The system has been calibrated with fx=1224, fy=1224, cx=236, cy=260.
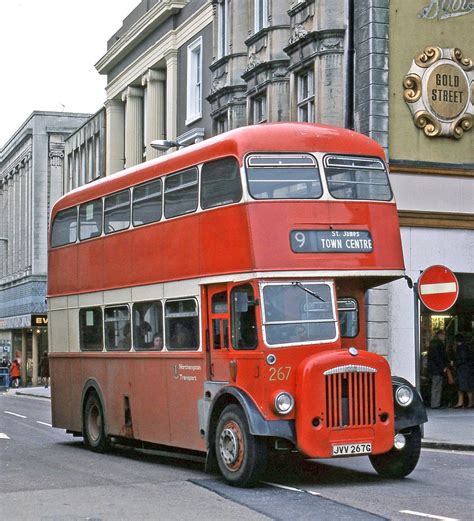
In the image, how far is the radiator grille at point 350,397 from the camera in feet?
45.4

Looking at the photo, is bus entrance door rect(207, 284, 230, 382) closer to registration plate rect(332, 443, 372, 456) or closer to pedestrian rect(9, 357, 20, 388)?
registration plate rect(332, 443, 372, 456)

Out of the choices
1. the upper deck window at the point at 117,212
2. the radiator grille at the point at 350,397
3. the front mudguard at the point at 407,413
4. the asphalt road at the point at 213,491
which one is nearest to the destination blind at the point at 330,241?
the radiator grille at the point at 350,397

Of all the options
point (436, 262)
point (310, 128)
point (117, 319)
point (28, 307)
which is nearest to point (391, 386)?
point (310, 128)

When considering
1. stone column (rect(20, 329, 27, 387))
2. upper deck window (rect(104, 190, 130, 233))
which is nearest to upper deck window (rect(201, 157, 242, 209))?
upper deck window (rect(104, 190, 130, 233))

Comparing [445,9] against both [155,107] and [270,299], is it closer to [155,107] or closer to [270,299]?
[270,299]

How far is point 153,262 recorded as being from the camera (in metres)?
17.1

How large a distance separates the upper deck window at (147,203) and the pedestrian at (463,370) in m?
11.9

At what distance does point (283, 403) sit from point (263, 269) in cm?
155

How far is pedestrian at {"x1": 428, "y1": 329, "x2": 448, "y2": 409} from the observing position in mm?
27938

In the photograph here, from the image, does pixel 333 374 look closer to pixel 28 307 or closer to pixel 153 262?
pixel 153 262

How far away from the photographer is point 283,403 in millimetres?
13789

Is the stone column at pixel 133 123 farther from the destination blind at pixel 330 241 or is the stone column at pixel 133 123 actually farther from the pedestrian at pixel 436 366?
the destination blind at pixel 330 241

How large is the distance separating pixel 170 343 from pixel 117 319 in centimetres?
220

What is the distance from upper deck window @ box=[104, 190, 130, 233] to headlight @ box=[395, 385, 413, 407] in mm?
5514
